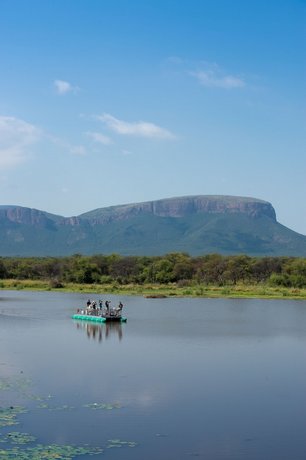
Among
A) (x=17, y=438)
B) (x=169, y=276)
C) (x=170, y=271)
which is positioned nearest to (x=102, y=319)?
(x=17, y=438)

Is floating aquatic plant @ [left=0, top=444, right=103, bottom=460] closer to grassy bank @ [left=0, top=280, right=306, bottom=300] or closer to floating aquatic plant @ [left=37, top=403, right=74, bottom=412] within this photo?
floating aquatic plant @ [left=37, top=403, right=74, bottom=412]

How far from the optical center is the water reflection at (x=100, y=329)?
153 ft

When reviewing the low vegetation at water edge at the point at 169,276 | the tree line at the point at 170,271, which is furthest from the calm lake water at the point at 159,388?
the tree line at the point at 170,271

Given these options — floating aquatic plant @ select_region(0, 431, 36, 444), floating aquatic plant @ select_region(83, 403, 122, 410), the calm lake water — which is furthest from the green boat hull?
floating aquatic plant @ select_region(0, 431, 36, 444)

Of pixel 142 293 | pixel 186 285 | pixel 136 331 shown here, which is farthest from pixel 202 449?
pixel 186 285

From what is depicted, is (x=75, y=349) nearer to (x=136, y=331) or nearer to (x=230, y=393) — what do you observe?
(x=136, y=331)

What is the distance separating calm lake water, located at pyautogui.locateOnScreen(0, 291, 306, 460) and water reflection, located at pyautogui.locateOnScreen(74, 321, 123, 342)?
0.38 ft

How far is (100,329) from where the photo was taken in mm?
51500

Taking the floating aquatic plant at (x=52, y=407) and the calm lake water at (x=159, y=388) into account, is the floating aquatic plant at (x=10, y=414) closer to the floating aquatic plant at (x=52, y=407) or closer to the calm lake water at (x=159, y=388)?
the calm lake water at (x=159, y=388)

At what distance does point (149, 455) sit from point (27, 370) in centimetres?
1308

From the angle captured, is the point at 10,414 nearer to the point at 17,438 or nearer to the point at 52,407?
the point at 52,407

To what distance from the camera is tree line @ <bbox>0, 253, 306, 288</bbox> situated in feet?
396

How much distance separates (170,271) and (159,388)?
101881 mm

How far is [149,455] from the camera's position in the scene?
19.0 meters
